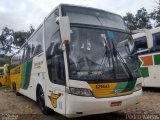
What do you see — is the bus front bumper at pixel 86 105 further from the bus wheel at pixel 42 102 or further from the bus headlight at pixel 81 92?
the bus wheel at pixel 42 102

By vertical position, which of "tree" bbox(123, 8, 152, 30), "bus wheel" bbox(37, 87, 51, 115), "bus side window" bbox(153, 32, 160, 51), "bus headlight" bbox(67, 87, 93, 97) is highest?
"tree" bbox(123, 8, 152, 30)

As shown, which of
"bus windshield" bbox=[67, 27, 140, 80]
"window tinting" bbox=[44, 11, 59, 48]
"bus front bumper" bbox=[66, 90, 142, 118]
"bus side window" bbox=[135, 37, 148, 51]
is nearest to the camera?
"bus front bumper" bbox=[66, 90, 142, 118]

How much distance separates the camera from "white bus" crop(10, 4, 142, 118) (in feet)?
20.0

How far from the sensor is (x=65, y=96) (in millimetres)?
6266

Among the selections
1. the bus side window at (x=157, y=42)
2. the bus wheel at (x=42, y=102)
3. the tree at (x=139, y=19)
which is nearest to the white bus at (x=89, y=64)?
the bus wheel at (x=42, y=102)

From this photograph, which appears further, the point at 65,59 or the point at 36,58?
the point at 36,58

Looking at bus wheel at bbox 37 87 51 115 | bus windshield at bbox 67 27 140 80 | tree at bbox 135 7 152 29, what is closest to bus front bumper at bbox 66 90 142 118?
bus windshield at bbox 67 27 140 80

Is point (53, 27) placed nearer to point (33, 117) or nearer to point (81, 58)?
point (81, 58)

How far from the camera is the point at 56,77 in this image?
6.93 meters

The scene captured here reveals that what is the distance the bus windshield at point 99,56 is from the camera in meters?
6.22

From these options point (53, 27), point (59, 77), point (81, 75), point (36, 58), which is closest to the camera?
point (81, 75)

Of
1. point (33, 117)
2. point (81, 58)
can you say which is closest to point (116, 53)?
point (81, 58)

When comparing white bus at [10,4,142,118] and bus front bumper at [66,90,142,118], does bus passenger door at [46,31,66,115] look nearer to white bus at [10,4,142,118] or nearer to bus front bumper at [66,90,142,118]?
white bus at [10,4,142,118]

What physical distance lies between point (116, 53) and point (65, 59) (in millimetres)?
1322
